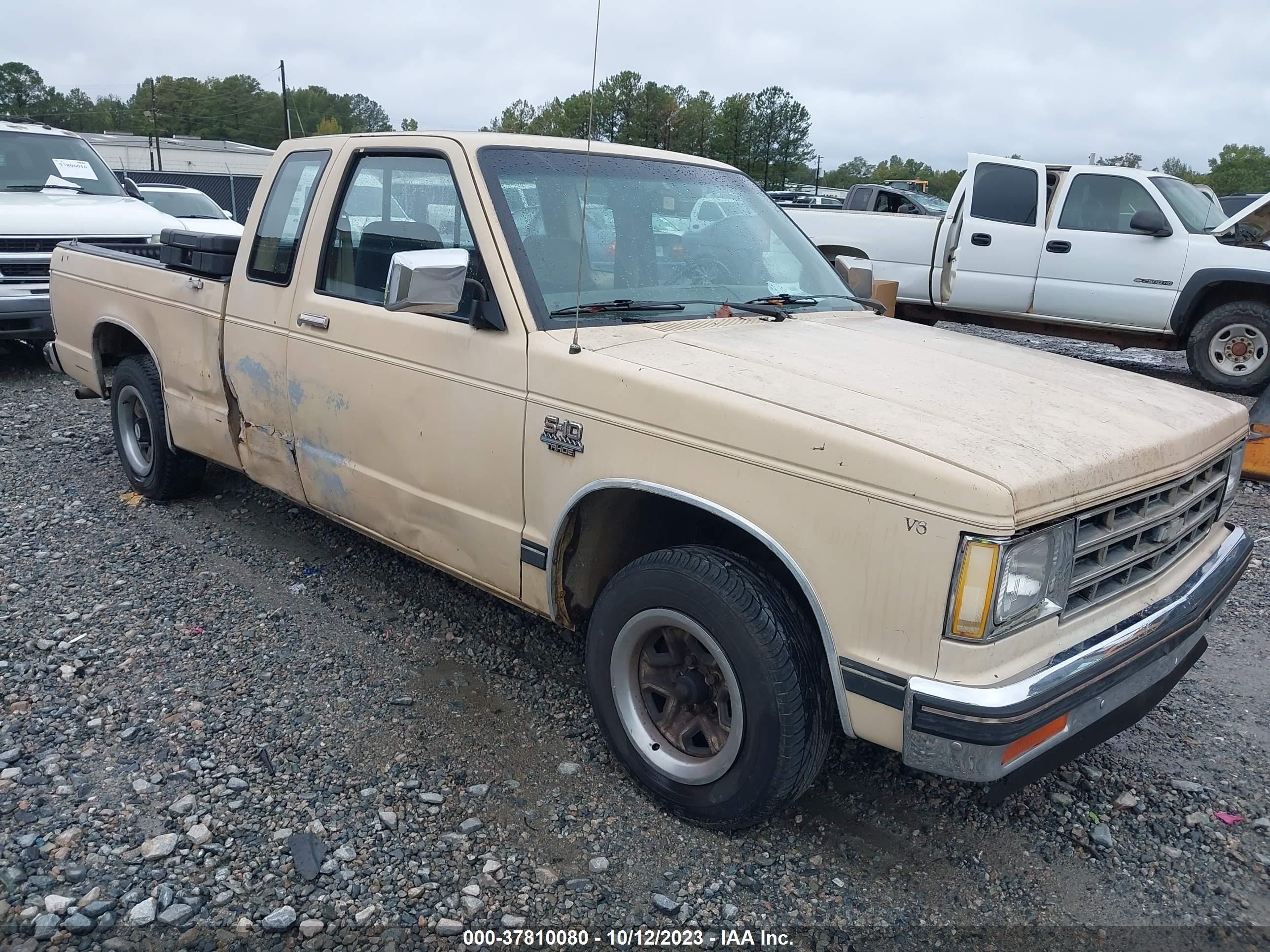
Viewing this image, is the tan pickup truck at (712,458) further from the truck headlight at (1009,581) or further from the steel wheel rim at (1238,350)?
the steel wheel rim at (1238,350)

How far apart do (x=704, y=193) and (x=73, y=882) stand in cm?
311

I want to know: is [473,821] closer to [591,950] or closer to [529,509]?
[591,950]

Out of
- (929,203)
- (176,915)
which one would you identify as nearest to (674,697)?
(176,915)

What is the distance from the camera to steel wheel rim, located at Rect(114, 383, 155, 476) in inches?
207

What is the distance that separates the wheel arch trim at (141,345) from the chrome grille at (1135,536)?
169 inches

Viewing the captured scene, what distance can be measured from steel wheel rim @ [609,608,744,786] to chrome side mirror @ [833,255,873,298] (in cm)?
224

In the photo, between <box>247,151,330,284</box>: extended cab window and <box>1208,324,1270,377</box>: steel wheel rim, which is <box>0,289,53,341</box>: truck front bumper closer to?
<box>247,151,330,284</box>: extended cab window

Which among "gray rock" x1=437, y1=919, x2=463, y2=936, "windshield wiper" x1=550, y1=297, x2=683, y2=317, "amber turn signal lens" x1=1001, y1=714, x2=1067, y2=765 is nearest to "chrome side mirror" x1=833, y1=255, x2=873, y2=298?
"windshield wiper" x1=550, y1=297, x2=683, y2=317

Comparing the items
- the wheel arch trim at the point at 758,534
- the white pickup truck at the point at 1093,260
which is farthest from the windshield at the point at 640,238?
the white pickup truck at the point at 1093,260

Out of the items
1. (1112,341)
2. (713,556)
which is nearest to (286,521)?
(713,556)

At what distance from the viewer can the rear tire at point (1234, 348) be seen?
29.5 feet

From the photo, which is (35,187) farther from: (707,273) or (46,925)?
(46,925)

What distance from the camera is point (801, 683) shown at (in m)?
2.48

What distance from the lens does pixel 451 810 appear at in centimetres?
288
